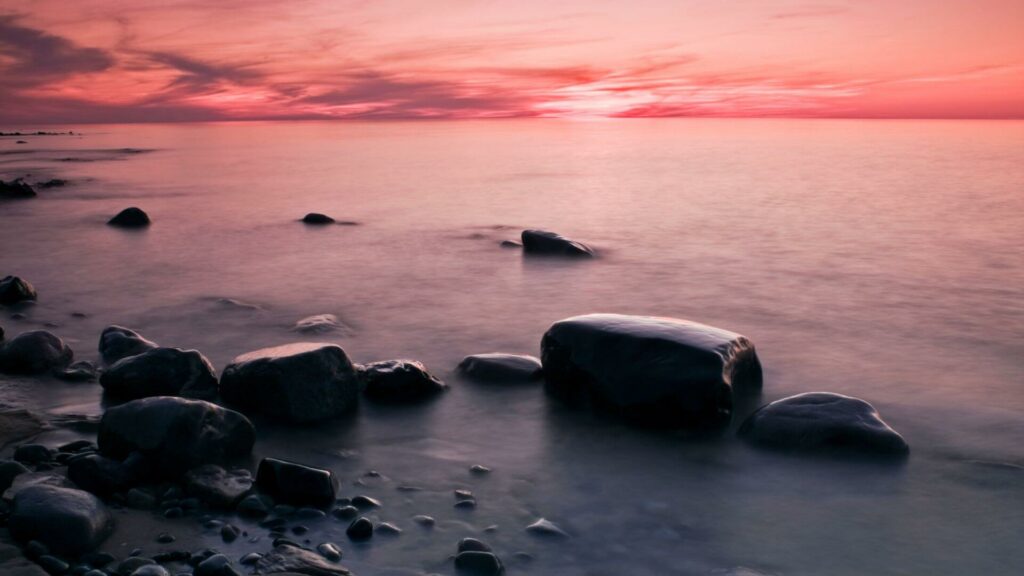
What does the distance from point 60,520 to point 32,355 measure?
306 cm

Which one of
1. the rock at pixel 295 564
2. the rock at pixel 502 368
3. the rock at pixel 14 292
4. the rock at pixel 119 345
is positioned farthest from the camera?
the rock at pixel 14 292

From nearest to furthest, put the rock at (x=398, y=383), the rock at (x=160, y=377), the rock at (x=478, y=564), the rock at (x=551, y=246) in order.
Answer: the rock at (x=478, y=564)
the rock at (x=160, y=377)
the rock at (x=398, y=383)
the rock at (x=551, y=246)

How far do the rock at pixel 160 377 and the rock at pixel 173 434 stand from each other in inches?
35.0

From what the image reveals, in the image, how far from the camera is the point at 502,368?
20.4 feet

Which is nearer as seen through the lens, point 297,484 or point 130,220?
point 297,484

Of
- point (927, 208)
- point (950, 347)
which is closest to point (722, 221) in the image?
point (927, 208)

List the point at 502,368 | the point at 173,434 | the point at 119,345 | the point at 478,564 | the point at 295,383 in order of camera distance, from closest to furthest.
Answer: the point at 478,564 → the point at 173,434 → the point at 295,383 → the point at 502,368 → the point at 119,345

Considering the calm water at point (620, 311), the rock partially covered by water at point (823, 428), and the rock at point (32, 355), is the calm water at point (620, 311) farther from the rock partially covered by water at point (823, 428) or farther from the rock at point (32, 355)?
the rock at point (32, 355)

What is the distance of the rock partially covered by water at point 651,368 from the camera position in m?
5.17

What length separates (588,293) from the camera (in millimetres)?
9883

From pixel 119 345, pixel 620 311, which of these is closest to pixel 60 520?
pixel 119 345

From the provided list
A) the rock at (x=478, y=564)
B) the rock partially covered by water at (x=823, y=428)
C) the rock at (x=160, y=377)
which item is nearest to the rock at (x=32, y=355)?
the rock at (x=160, y=377)

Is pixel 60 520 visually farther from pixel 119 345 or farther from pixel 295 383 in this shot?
pixel 119 345

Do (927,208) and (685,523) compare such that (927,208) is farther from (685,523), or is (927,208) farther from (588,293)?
(685,523)
